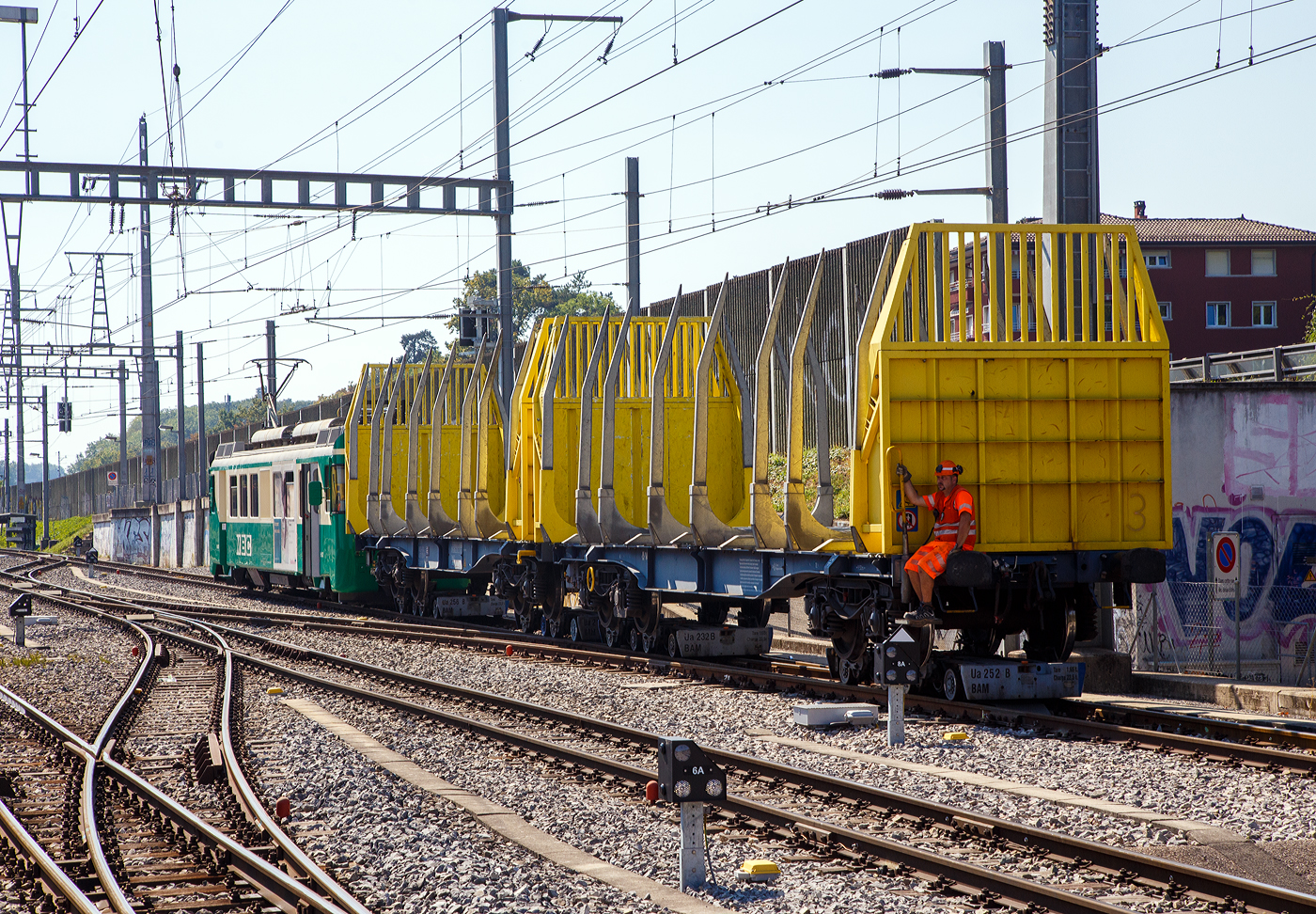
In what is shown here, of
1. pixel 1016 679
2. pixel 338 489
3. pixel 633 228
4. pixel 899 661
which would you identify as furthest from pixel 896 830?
pixel 338 489

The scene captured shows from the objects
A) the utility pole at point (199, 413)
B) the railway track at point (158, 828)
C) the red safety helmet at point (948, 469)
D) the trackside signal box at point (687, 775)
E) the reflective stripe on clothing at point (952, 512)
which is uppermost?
the utility pole at point (199, 413)

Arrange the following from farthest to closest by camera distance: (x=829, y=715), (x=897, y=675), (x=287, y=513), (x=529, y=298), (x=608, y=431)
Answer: (x=529, y=298) < (x=287, y=513) < (x=608, y=431) < (x=829, y=715) < (x=897, y=675)

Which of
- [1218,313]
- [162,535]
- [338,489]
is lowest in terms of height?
[162,535]

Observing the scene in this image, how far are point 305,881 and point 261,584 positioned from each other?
2581 cm

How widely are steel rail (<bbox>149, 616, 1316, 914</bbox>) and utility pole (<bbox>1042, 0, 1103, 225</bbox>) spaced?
7.06 meters

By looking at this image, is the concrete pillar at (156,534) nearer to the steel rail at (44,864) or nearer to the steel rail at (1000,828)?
the steel rail at (1000,828)

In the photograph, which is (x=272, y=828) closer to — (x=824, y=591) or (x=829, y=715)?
(x=829, y=715)

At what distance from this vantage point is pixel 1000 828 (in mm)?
7516

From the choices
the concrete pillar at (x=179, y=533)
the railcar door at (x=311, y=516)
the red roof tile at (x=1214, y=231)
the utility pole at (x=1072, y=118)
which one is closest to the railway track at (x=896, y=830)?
the utility pole at (x=1072, y=118)

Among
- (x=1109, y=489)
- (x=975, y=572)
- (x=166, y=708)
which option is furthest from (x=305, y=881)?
(x=1109, y=489)

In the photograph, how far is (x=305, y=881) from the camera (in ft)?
22.7

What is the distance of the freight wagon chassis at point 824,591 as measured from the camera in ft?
40.2

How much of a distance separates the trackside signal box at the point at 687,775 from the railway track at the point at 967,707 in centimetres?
434

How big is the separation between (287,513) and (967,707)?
18.9 m
